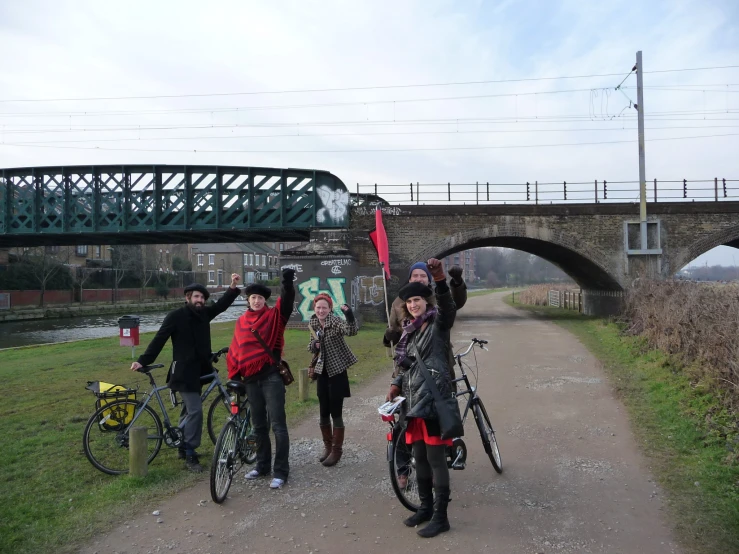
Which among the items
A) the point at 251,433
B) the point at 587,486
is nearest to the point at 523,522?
the point at 587,486

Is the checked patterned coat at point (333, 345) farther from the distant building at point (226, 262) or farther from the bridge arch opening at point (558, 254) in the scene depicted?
the distant building at point (226, 262)

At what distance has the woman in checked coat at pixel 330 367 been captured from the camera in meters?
5.27

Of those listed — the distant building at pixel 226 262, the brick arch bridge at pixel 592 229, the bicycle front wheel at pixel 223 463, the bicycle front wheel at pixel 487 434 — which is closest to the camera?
the bicycle front wheel at pixel 223 463

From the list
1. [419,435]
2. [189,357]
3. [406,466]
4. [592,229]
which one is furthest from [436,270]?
[592,229]

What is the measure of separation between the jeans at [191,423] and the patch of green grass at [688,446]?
13.4 ft

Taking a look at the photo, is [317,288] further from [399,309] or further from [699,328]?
[399,309]

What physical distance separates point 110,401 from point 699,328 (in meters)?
8.44

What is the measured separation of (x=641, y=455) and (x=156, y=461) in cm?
485

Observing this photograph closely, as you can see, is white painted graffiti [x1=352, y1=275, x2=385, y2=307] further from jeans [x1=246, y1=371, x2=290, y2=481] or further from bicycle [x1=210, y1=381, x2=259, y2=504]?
jeans [x1=246, y1=371, x2=290, y2=481]

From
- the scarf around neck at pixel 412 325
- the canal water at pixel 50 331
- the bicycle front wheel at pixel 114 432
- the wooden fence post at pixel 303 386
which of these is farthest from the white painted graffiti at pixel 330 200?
the scarf around neck at pixel 412 325

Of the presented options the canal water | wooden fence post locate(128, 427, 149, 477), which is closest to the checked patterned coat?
wooden fence post locate(128, 427, 149, 477)

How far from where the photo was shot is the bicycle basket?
17.1 ft

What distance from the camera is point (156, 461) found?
552 cm

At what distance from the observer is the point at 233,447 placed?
475 cm
